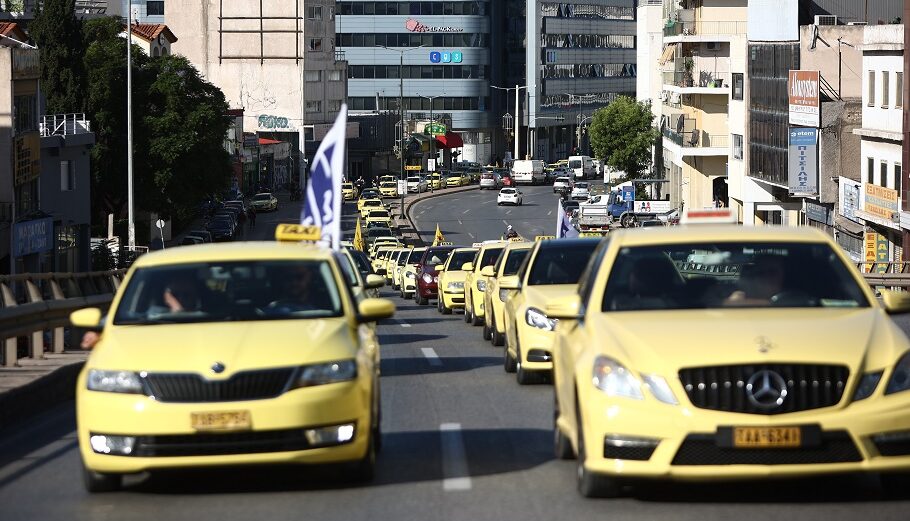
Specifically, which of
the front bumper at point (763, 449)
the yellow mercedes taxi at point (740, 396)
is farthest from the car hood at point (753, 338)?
the front bumper at point (763, 449)

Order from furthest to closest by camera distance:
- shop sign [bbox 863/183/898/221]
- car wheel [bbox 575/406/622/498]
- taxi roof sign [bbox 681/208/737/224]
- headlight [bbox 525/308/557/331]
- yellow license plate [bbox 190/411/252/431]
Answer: shop sign [bbox 863/183/898/221], headlight [bbox 525/308/557/331], taxi roof sign [bbox 681/208/737/224], yellow license plate [bbox 190/411/252/431], car wheel [bbox 575/406/622/498]

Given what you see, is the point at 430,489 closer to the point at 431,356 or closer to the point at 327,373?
the point at 327,373

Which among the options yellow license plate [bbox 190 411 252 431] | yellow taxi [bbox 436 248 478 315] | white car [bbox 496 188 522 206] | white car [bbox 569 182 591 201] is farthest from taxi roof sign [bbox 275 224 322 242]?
white car [bbox 569 182 591 201]

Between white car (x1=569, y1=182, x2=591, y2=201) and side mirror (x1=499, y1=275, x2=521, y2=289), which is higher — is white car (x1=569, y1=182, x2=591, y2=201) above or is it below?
below

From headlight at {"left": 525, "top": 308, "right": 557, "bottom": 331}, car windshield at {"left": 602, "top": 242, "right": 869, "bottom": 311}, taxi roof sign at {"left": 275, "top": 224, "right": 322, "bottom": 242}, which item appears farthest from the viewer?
headlight at {"left": 525, "top": 308, "right": 557, "bottom": 331}

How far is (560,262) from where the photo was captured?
1939cm

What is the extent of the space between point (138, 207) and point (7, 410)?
68.6m

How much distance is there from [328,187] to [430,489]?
8772 millimetres

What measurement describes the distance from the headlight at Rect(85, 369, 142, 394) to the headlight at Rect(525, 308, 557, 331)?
26.3 feet

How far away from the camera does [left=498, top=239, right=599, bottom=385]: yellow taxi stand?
17219 millimetres

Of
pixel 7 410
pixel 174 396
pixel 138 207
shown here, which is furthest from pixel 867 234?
pixel 174 396

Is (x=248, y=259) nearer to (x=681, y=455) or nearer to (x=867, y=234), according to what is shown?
(x=681, y=455)

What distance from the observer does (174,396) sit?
379 inches

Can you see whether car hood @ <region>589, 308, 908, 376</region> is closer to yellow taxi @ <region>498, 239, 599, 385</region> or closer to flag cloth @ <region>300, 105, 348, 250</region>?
yellow taxi @ <region>498, 239, 599, 385</region>
